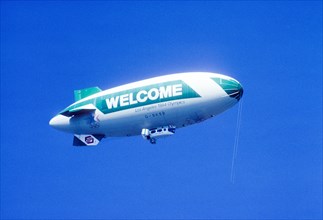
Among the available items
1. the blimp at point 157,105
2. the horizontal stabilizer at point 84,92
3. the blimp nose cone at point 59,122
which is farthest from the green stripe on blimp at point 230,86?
the blimp nose cone at point 59,122

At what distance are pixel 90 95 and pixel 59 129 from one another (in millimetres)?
3573

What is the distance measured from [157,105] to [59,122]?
893 centimetres

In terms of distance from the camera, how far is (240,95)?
4716cm

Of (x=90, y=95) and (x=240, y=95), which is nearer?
(x=240, y=95)

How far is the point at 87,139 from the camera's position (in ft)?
167

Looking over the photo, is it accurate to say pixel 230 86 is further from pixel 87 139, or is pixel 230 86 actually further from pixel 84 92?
pixel 84 92

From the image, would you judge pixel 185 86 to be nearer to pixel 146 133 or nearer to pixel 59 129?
pixel 146 133

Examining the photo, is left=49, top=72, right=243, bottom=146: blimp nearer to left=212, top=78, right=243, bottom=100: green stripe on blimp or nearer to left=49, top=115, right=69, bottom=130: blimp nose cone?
left=212, top=78, right=243, bottom=100: green stripe on blimp

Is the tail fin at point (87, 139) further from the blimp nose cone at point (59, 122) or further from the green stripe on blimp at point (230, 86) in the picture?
the green stripe on blimp at point (230, 86)

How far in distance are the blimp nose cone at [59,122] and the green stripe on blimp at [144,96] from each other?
301cm

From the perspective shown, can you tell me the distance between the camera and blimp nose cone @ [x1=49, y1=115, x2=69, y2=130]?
5122 centimetres

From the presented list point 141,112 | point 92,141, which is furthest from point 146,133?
point 92,141

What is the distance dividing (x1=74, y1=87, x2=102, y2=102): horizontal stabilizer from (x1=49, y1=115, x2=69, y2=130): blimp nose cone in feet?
6.97

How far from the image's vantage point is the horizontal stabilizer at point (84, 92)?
52188 millimetres
